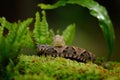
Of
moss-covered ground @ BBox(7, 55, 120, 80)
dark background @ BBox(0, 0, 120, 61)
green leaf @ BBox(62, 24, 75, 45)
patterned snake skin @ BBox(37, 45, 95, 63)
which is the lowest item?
moss-covered ground @ BBox(7, 55, 120, 80)

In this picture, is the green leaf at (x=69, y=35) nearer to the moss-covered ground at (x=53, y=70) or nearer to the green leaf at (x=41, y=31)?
the green leaf at (x=41, y=31)

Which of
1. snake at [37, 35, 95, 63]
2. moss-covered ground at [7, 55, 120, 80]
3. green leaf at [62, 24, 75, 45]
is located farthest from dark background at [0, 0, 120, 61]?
moss-covered ground at [7, 55, 120, 80]

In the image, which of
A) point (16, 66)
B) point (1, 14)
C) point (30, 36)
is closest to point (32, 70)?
point (16, 66)

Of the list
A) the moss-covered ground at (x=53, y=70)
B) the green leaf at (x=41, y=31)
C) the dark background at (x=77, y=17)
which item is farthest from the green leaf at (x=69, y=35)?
the dark background at (x=77, y=17)

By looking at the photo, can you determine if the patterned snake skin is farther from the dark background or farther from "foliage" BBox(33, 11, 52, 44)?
the dark background

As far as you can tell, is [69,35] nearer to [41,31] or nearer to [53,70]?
[41,31]

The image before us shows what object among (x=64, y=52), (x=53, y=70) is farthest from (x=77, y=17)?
(x=53, y=70)

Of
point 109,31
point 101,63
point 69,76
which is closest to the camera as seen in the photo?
point 69,76

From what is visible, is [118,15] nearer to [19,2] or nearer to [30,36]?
[19,2]
